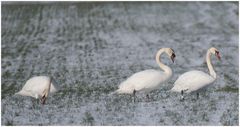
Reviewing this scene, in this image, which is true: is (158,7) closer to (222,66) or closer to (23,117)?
(222,66)

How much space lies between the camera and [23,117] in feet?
40.9

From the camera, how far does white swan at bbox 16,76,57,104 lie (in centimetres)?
1378

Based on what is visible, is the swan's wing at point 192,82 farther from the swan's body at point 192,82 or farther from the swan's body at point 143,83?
the swan's body at point 143,83

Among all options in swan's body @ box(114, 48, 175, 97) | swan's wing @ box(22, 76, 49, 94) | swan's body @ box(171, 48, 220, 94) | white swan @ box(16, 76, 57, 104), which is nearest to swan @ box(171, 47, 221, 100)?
swan's body @ box(171, 48, 220, 94)

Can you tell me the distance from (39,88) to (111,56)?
1024 cm

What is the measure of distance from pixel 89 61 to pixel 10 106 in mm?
8963

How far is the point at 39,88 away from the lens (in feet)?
46.1

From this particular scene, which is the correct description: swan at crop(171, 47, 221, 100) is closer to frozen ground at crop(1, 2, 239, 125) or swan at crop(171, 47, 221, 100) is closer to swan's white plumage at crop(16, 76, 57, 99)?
frozen ground at crop(1, 2, 239, 125)

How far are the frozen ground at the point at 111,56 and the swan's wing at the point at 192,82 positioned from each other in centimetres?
29

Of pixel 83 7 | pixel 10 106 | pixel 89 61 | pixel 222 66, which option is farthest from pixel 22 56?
pixel 83 7

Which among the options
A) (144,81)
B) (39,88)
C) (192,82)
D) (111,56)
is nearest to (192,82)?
(192,82)

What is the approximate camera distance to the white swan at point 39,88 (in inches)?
543

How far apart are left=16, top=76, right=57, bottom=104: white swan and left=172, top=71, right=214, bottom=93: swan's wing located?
2670 mm

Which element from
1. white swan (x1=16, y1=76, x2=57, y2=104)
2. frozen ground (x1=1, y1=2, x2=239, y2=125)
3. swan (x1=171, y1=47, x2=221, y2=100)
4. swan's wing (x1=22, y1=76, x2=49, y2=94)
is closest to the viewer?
frozen ground (x1=1, y1=2, x2=239, y2=125)
